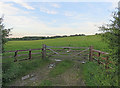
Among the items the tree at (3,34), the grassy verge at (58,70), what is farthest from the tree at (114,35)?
the tree at (3,34)

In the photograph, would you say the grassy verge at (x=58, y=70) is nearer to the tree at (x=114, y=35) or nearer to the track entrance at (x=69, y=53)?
the track entrance at (x=69, y=53)

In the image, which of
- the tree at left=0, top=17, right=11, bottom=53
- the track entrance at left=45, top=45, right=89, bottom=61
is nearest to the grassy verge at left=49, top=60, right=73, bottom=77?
the track entrance at left=45, top=45, right=89, bottom=61

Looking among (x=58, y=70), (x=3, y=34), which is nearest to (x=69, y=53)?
(x=58, y=70)

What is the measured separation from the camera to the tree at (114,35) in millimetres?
2740

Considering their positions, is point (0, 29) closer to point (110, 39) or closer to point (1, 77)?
point (1, 77)

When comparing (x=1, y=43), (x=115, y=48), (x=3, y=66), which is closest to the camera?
(x=115, y=48)

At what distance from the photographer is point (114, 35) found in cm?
282

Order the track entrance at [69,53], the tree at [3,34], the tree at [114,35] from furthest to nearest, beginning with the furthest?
the track entrance at [69,53] < the tree at [3,34] < the tree at [114,35]

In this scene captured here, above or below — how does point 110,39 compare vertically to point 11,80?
above

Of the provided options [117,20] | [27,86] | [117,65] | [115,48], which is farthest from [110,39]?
[27,86]

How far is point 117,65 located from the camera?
2.86 metres

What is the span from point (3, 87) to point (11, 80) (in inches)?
27.3

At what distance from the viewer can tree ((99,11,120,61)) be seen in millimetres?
2740

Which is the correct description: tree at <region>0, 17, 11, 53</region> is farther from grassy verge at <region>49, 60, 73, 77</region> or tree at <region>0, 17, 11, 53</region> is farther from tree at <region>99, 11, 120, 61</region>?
tree at <region>99, 11, 120, 61</region>
